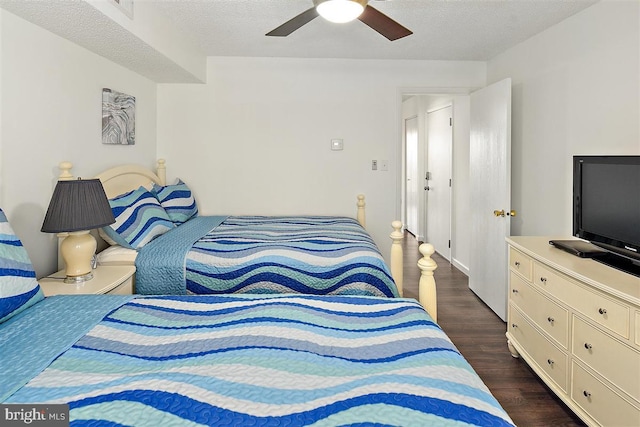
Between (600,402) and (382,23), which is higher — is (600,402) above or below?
below

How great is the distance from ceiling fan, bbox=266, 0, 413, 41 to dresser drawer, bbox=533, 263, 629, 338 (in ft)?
5.33

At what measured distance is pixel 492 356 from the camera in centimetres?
270

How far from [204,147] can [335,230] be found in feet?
5.96

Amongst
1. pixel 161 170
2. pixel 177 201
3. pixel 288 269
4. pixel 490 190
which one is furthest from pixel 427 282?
pixel 161 170

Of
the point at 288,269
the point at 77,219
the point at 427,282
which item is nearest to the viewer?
the point at 427,282

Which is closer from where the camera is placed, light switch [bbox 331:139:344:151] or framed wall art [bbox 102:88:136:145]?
framed wall art [bbox 102:88:136:145]

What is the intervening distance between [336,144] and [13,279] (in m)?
3.08

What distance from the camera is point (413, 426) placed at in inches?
32.9

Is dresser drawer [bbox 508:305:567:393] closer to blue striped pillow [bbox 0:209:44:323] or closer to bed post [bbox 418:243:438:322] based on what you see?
bed post [bbox 418:243:438:322]

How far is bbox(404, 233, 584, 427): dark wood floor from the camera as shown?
210 centimetres

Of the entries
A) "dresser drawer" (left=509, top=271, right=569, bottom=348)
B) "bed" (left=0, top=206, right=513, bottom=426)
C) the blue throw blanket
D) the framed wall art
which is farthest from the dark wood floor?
the framed wall art

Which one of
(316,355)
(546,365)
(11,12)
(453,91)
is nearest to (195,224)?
(11,12)

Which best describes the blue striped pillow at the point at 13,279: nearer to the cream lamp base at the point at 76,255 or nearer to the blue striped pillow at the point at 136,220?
the cream lamp base at the point at 76,255

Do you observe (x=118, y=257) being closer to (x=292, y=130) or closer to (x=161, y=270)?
(x=161, y=270)
